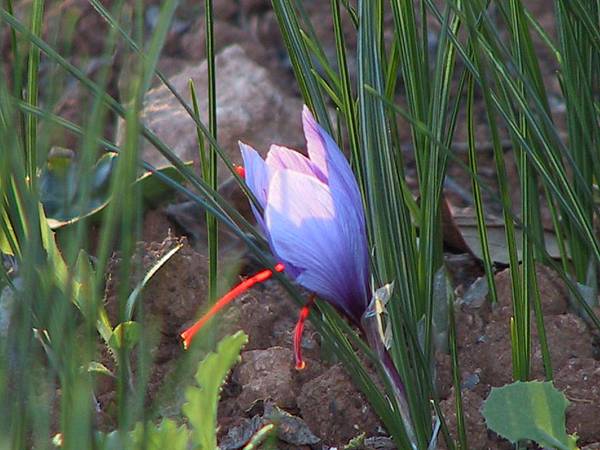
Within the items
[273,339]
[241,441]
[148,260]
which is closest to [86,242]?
[148,260]

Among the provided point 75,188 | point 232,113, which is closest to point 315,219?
point 75,188

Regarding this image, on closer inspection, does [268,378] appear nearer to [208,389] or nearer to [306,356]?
[306,356]

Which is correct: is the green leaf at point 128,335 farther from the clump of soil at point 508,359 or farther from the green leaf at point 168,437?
the clump of soil at point 508,359

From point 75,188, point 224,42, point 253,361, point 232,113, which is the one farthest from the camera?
point 224,42

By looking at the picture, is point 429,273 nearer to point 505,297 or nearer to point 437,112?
point 437,112

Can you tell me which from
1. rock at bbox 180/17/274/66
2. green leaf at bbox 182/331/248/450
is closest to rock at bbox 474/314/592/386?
green leaf at bbox 182/331/248/450
